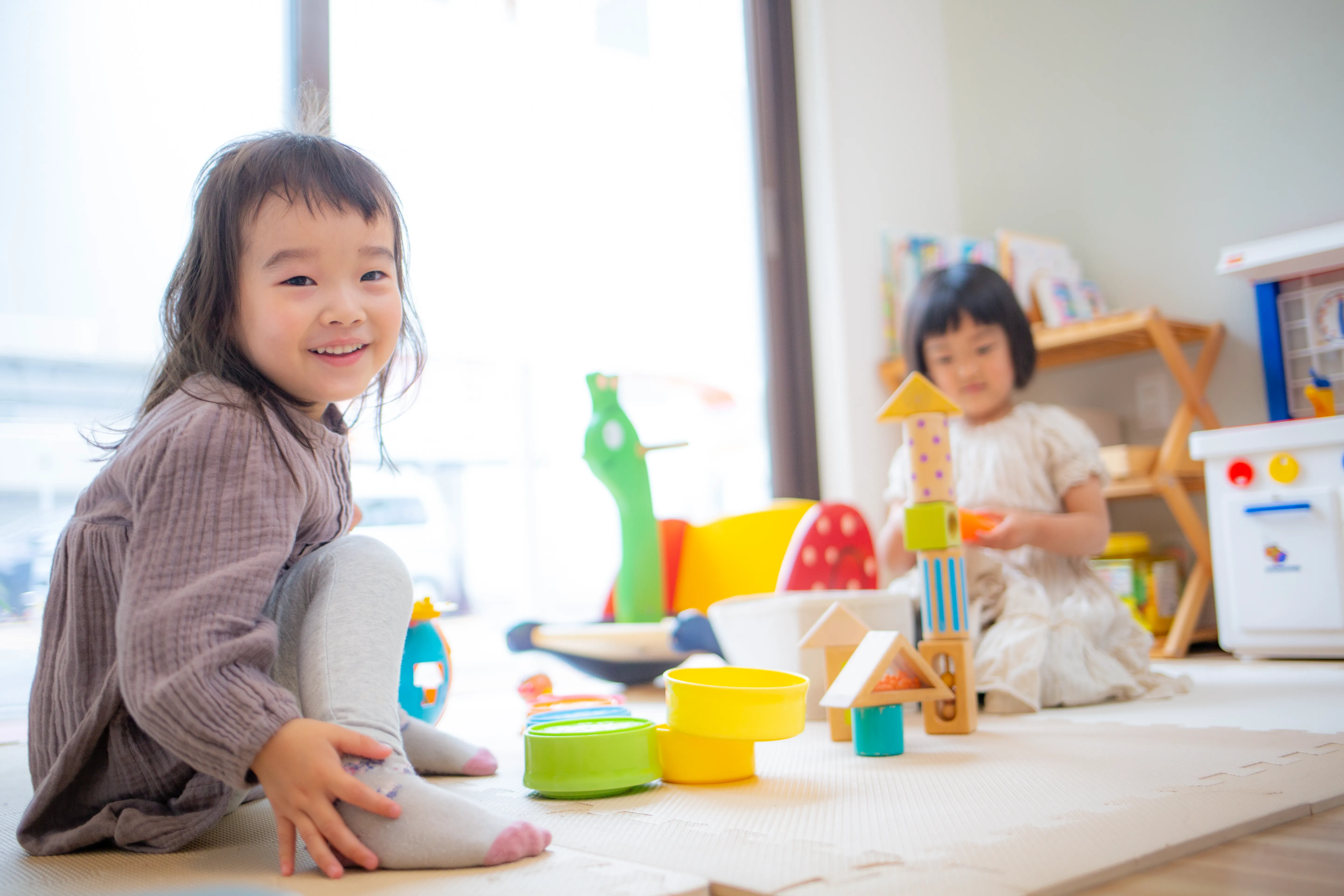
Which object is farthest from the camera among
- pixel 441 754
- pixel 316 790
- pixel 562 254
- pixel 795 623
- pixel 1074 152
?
pixel 1074 152

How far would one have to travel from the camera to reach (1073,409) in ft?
6.64

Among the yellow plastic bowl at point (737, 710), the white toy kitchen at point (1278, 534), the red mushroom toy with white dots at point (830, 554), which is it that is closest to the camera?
the yellow plastic bowl at point (737, 710)

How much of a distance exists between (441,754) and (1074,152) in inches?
78.0

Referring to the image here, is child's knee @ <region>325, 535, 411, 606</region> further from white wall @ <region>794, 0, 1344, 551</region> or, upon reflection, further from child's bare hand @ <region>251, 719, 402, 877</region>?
white wall @ <region>794, 0, 1344, 551</region>

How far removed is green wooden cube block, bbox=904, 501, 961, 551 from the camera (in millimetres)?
1089

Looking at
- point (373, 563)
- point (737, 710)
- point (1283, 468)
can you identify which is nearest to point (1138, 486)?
point (1283, 468)

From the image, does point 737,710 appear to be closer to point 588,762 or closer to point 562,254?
point 588,762

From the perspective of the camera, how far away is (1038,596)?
4.36ft

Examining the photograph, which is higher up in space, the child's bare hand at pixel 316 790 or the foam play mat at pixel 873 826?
the child's bare hand at pixel 316 790

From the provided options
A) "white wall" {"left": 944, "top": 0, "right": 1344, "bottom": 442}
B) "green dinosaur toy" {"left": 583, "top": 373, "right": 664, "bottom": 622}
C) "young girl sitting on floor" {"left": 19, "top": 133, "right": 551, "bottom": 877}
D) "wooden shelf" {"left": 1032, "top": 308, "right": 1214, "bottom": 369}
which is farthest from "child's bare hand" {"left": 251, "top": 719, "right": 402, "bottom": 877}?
"white wall" {"left": 944, "top": 0, "right": 1344, "bottom": 442}

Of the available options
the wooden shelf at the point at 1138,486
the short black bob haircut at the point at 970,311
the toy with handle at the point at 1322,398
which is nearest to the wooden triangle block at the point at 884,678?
the short black bob haircut at the point at 970,311

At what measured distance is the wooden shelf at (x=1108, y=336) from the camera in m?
1.81

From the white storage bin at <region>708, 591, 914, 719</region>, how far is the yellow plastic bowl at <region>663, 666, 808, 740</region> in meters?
0.37

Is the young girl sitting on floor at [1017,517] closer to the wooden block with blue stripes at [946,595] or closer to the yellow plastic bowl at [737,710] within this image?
the wooden block with blue stripes at [946,595]
